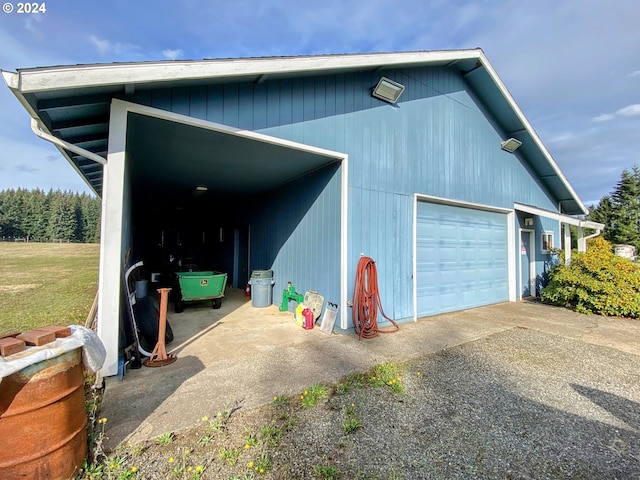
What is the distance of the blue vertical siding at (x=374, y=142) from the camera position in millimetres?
3959

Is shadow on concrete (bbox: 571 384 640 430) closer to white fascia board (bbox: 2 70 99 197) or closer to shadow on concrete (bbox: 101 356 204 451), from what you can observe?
shadow on concrete (bbox: 101 356 204 451)

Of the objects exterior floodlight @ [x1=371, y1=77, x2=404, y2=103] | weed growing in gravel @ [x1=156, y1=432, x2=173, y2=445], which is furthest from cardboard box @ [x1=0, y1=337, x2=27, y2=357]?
exterior floodlight @ [x1=371, y1=77, x2=404, y2=103]

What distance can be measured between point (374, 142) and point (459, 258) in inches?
133

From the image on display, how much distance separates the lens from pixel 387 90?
16.7 feet

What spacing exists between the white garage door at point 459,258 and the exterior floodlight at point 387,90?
2109 mm

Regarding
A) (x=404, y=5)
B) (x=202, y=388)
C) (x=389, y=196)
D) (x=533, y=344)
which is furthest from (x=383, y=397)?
(x=404, y=5)

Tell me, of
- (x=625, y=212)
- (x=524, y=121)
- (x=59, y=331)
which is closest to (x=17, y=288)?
(x=59, y=331)

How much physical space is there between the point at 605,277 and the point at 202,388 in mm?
8289

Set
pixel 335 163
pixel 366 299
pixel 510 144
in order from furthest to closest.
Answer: pixel 510 144 < pixel 335 163 < pixel 366 299

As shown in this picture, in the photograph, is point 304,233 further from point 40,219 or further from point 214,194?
point 40,219

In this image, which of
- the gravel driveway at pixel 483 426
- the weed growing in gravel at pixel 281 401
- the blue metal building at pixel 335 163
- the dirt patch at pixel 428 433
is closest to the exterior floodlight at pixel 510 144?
the blue metal building at pixel 335 163

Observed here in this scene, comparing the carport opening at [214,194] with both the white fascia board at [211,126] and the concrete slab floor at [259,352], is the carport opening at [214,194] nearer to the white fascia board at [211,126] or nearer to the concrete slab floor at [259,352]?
the white fascia board at [211,126]

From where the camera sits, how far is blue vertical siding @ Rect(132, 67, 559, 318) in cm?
396

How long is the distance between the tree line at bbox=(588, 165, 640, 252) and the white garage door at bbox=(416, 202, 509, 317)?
3350cm
